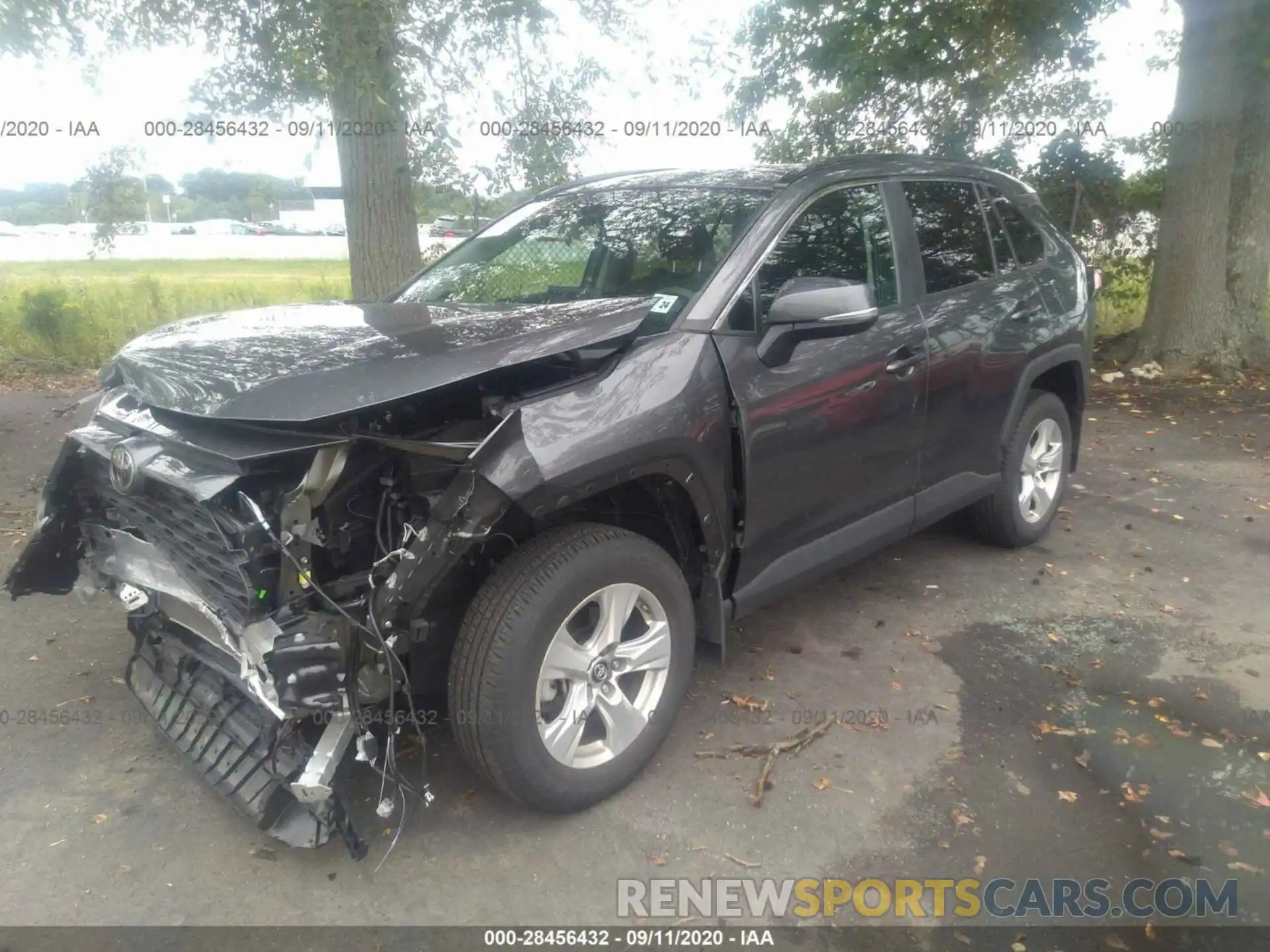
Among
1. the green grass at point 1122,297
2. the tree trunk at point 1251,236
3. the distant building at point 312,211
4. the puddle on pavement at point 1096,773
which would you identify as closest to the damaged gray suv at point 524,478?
the puddle on pavement at point 1096,773

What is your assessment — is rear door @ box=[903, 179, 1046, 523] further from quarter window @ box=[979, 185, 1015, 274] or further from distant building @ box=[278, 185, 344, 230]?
distant building @ box=[278, 185, 344, 230]

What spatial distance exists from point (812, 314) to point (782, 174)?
3.08ft

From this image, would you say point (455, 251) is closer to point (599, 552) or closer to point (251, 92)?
point (599, 552)

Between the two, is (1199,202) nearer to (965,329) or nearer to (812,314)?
(965,329)

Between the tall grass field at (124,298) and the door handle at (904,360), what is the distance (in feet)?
23.2

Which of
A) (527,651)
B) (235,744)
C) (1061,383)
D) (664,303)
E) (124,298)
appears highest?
(664,303)

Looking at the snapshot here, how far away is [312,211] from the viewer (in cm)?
1096

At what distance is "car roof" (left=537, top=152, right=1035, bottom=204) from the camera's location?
3574 millimetres

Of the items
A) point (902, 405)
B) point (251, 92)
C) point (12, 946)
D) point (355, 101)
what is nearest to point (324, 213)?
point (251, 92)

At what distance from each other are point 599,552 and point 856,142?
8846 millimetres

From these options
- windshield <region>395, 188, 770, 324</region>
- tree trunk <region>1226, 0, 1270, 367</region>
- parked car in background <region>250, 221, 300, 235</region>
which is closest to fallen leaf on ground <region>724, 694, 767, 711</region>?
windshield <region>395, 188, 770, 324</region>

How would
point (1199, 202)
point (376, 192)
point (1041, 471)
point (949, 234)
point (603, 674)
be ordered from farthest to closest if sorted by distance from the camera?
point (1199, 202)
point (376, 192)
point (1041, 471)
point (949, 234)
point (603, 674)

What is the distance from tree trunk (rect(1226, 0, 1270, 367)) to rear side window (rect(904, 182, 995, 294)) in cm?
631

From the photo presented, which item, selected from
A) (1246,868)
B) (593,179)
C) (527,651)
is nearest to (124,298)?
(593,179)
